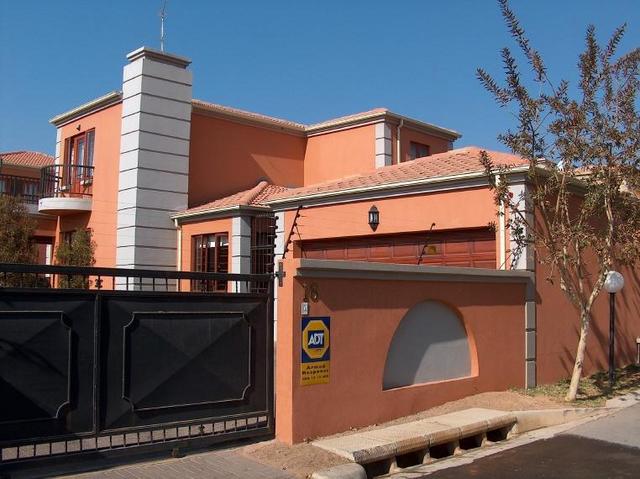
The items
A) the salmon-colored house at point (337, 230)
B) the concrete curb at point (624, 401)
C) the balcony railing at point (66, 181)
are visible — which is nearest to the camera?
the salmon-colored house at point (337, 230)

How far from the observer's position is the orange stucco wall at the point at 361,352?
7.71m

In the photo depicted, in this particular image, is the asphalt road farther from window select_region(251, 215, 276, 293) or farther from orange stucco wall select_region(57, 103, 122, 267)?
orange stucco wall select_region(57, 103, 122, 267)

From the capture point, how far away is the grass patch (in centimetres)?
1073

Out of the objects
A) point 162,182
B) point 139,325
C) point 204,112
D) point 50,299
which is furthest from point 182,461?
point 204,112

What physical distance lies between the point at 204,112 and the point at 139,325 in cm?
1331

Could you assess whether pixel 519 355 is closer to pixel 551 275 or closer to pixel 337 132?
pixel 551 275

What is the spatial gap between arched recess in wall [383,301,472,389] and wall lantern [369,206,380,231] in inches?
173

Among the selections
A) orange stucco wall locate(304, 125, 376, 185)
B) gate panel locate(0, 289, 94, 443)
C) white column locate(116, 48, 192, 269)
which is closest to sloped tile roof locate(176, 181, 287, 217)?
white column locate(116, 48, 192, 269)

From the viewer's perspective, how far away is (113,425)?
6637 millimetres

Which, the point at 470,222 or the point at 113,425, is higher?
the point at 470,222

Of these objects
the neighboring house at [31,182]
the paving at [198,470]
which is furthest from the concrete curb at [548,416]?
the neighboring house at [31,182]

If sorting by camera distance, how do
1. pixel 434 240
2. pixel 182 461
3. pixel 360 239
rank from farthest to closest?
1. pixel 360 239
2. pixel 434 240
3. pixel 182 461

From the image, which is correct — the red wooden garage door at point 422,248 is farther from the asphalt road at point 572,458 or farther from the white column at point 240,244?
the asphalt road at point 572,458

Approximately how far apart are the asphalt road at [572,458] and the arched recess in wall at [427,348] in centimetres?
177
